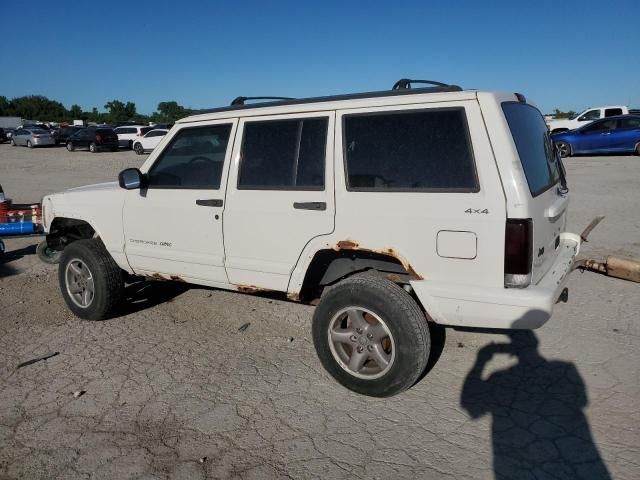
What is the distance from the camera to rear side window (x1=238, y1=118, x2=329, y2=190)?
351 cm

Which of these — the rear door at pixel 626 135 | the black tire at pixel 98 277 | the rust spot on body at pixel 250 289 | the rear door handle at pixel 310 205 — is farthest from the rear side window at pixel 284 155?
the rear door at pixel 626 135

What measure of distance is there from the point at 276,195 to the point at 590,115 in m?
25.3

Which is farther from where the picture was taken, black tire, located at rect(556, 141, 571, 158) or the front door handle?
black tire, located at rect(556, 141, 571, 158)

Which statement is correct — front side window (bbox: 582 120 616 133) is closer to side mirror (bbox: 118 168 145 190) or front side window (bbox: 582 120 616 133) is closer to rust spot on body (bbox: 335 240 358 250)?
rust spot on body (bbox: 335 240 358 250)

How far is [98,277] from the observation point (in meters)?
4.57

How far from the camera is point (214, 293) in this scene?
560cm

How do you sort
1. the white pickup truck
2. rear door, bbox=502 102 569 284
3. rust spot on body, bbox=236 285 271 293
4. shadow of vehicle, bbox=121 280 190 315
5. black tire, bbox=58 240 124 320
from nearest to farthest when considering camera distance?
rear door, bbox=502 102 569 284 → rust spot on body, bbox=236 285 271 293 → black tire, bbox=58 240 124 320 → shadow of vehicle, bbox=121 280 190 315 → the white pickup truck

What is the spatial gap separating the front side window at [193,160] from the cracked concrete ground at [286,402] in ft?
4.48

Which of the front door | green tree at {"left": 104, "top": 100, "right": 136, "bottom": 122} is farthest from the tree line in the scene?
the front door

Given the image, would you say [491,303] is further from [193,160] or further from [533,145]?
[193,160]

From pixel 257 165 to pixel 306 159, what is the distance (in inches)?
17.0

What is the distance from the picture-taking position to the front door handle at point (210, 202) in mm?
3855

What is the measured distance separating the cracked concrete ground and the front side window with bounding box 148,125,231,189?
1.36 m

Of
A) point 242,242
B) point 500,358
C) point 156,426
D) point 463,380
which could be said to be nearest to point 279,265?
point 242,242
